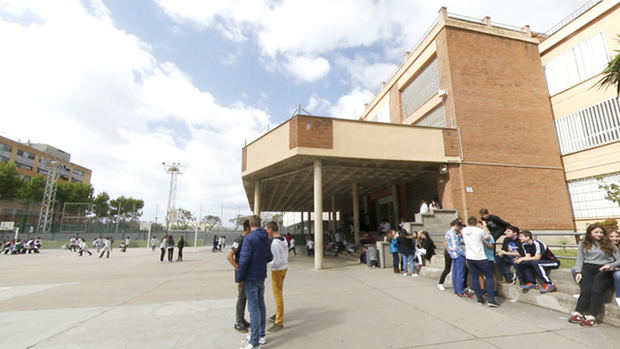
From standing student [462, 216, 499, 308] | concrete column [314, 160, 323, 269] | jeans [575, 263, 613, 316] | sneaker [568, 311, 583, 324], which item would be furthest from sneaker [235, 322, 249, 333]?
concrete column [314, 160, 323, 269]

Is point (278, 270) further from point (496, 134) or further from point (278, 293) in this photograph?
point (496, 134)

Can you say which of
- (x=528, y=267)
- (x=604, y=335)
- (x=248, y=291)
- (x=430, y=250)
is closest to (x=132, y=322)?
(x=248, y=291)

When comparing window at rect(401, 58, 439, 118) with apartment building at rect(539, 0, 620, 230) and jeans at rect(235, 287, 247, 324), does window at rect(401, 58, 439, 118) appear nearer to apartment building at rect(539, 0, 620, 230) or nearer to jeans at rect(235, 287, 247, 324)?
apartment building at rect(539, 0, 620, 230)

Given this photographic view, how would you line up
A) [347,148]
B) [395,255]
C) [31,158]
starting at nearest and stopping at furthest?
[395,255], [347,148], [31,158]

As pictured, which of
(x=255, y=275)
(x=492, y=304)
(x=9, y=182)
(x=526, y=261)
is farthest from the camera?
(x=9, y=182)

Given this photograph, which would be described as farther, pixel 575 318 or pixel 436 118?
pixel 436 118

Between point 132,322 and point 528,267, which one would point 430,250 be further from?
point 132,322

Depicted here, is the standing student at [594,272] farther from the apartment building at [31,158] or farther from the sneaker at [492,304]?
the apartment building at [31,158]

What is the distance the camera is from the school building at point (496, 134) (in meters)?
12.9

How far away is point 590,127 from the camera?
13547 mm

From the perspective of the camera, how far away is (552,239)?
13414 millimetres

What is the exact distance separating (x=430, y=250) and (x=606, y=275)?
518 cm

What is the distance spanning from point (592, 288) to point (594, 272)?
10.3 inches

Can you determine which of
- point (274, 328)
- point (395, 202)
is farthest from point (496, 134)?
point (274, 328)
